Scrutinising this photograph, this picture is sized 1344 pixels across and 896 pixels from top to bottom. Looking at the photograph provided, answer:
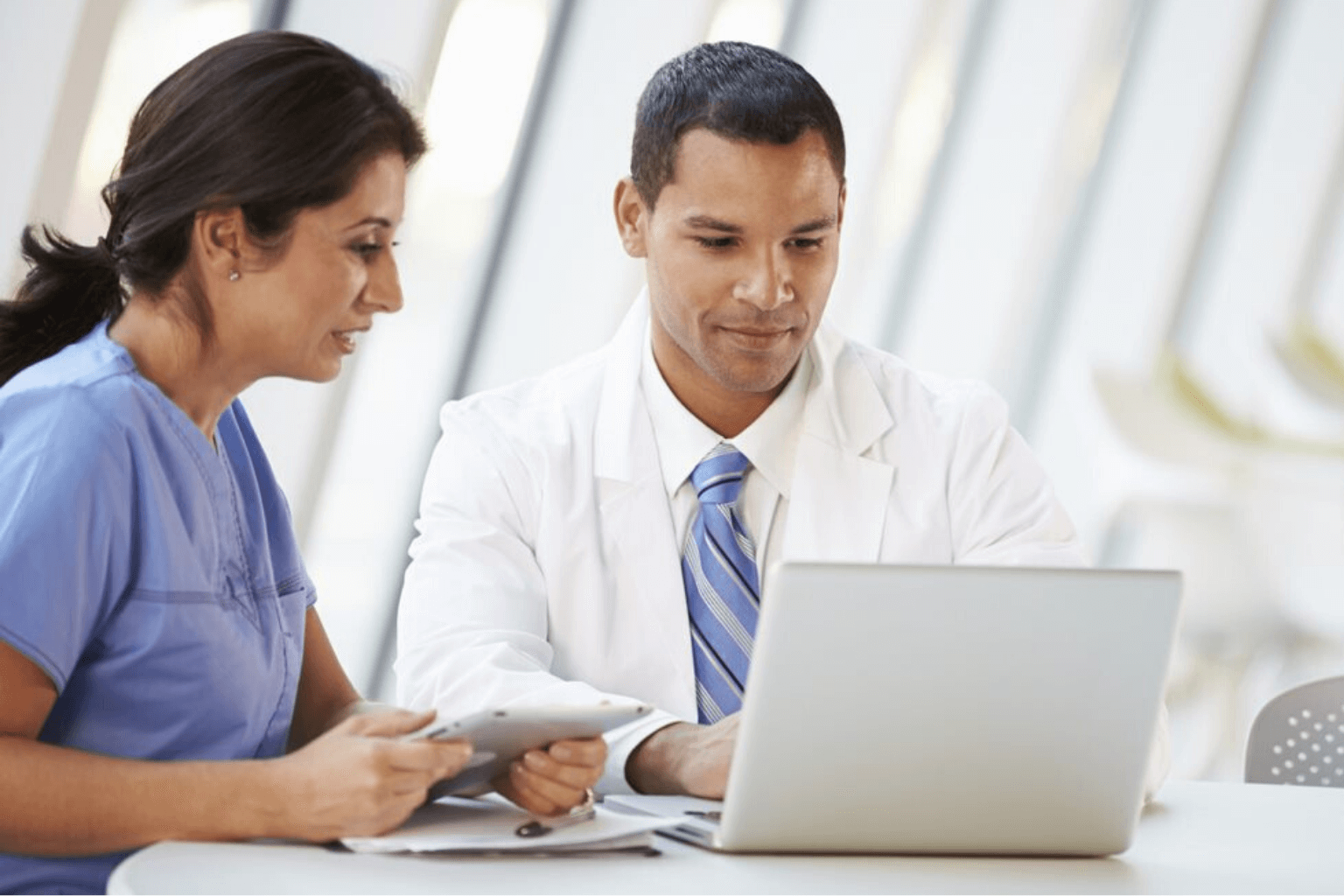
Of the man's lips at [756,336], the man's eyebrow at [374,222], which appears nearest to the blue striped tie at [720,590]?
the man's lips at [756,336]

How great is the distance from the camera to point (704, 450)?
88.3 inches

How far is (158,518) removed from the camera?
5.03ft

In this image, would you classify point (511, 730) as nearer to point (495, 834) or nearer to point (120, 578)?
point (495, 834)

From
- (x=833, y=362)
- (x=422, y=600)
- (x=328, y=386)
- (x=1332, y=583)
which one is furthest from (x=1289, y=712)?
(x=1332, y=583)

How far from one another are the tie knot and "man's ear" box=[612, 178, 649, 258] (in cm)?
32

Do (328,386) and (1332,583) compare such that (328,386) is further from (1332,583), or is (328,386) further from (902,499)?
(1332,583)

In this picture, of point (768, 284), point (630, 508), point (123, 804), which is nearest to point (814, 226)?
point (768, 284)

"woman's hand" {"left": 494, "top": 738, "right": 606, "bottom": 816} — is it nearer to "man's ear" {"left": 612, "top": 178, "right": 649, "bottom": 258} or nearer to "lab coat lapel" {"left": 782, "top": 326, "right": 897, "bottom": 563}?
"lab coat lapel" {"left": 782, "top": 326, "right": 897, "bottom": 563}

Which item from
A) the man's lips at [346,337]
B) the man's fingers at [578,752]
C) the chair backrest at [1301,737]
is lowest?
the man's fingers at [578,752]

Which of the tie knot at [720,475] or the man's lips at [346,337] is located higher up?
the man's lips at [346,337]

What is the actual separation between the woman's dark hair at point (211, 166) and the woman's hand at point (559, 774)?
50 cm

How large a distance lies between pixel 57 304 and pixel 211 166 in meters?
0.23

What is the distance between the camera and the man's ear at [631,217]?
2379 mm

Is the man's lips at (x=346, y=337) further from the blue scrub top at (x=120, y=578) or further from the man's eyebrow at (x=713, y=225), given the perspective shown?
the man's eyebrow at (x=713, y=225)
